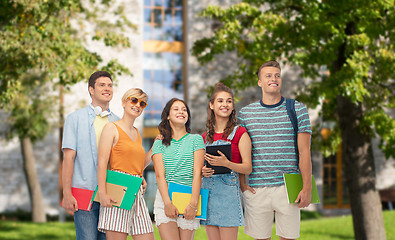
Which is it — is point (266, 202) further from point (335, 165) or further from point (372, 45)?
point (335, 165)

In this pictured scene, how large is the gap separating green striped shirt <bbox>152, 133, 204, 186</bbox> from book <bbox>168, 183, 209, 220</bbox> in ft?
0.17

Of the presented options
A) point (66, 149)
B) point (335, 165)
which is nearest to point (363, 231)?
point (66, 149)

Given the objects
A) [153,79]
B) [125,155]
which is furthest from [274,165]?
→ [153,79]

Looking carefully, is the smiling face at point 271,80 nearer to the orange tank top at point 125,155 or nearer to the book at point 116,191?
the orange tank top at point 125,155

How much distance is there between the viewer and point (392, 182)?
60.6 feet

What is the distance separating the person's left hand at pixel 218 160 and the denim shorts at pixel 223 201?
0.43ft

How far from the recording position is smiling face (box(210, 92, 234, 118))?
3904 millimetres

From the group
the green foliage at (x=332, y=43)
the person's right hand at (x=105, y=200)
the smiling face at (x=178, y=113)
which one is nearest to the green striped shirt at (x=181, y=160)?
the smiling face at (x=178, y=113)

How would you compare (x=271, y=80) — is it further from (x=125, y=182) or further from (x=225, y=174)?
(x=125, y=182)

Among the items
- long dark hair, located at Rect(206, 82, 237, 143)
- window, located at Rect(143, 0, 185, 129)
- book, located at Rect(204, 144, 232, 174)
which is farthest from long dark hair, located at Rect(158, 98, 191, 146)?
window, located at Rect(143, 0, 185, 129)

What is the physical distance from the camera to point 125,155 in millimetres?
3818

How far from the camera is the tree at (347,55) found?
8.44 metres

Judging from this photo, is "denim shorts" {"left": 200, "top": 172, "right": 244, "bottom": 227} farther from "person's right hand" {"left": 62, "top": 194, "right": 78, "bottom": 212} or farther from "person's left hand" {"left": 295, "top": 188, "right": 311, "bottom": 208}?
"person's right hand" {"left": 62, "top": 194, "right": 78, "bottom": 212}

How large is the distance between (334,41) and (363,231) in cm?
381
